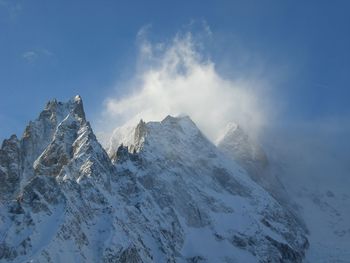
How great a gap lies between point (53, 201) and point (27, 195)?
245 inches

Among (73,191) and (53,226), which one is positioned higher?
(73,191)

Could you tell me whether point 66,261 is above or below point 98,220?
below

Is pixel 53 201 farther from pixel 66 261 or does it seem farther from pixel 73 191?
pixel 66 261

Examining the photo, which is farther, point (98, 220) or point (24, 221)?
point (98, 220)

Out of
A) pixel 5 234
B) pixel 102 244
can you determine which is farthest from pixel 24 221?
pixel 102 244

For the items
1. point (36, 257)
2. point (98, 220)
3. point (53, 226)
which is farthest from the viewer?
point (98, 220)

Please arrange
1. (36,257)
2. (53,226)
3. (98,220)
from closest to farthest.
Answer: (36,257), (53,226), (98,220)

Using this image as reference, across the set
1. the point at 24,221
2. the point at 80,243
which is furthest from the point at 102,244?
the point at 24,221

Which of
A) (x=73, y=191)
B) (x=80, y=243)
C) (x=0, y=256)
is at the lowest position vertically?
(x=0, y=256)

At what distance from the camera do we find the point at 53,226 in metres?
183

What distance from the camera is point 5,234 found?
17862 cm

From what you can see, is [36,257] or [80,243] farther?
[80,243]

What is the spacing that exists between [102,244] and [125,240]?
24.0ft

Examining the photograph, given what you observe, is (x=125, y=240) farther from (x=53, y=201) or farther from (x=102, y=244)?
(x=53, y=201)
